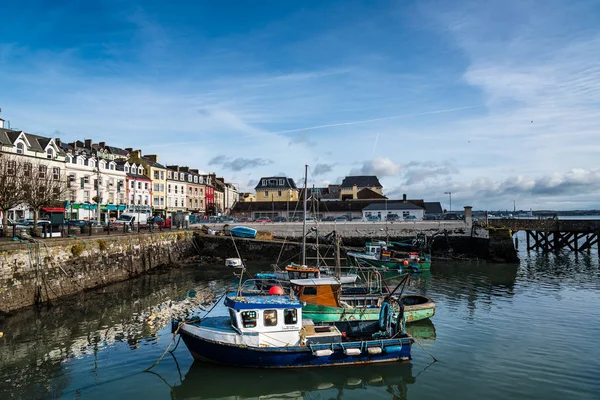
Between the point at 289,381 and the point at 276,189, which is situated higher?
the point at 276,189

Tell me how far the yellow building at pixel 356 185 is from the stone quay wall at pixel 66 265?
5819cm

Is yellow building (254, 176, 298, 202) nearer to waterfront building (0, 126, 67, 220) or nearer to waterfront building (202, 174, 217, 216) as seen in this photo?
waterfront building (202, 174, 217, 216)

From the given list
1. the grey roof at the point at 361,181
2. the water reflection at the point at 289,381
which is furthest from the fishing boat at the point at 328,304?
the grey roof at the point at 361,181

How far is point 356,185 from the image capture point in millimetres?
94562

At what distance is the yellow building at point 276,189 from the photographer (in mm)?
91750

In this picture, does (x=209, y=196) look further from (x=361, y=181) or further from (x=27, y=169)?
(x=27, y=169)

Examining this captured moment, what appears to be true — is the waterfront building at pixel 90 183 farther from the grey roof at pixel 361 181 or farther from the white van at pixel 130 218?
the grey roof at pixel 361 181

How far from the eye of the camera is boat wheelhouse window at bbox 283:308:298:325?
15797mm

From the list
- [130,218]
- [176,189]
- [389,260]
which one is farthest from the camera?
[176,189]

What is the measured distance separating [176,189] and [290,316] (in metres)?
62.8

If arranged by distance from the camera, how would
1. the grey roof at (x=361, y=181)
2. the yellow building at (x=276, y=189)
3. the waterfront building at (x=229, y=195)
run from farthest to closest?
1. the waterfront building at (x=229, y=195)
2. the grey roof at (x=361, y=181)
3. the yellow building at (x=276, y=189)

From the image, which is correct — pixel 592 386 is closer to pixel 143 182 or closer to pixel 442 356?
pixel 442 356

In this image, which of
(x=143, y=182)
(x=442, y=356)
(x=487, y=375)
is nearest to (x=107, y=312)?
(x=442, y=356)

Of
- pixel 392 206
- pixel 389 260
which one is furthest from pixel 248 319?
pixel 392 206
